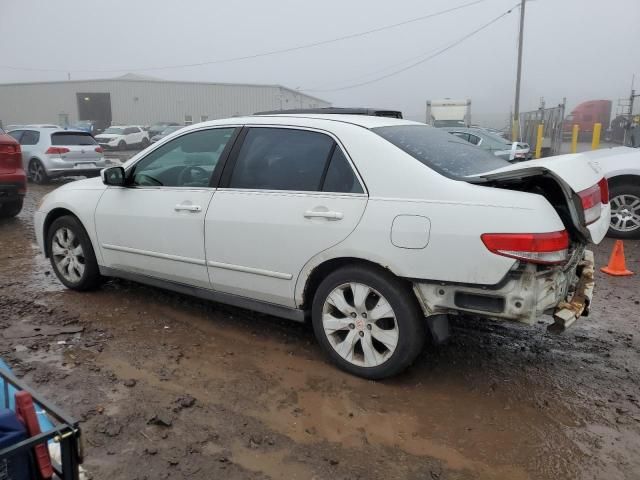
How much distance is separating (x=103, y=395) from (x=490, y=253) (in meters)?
2.38

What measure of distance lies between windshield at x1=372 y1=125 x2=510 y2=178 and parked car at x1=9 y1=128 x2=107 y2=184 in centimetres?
1199

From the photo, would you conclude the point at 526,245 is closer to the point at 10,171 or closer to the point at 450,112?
the point at 10,171

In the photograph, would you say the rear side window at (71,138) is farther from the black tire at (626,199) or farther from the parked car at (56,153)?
the black tire at (626,199)

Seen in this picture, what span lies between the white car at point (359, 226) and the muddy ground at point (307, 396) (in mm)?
340

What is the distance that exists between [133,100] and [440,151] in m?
50.6

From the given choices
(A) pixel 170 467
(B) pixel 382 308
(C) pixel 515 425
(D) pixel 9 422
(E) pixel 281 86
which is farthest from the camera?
(E) pixel 281 86

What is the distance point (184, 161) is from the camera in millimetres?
4148

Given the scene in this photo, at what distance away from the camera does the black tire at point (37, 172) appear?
526 inches

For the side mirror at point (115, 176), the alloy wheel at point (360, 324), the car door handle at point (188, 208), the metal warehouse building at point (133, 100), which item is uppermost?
the metal warehouse building at point (133, 100)

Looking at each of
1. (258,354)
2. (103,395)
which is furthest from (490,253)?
(103,395)

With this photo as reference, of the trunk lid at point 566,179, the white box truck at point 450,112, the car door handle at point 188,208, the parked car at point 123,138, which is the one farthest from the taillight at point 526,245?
the parked car at point 123,138

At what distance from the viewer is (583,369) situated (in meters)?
3.55

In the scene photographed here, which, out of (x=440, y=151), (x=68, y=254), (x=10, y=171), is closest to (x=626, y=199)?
(x=440, y=151)

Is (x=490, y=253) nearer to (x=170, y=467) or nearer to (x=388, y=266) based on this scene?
(x=388, y=266)
